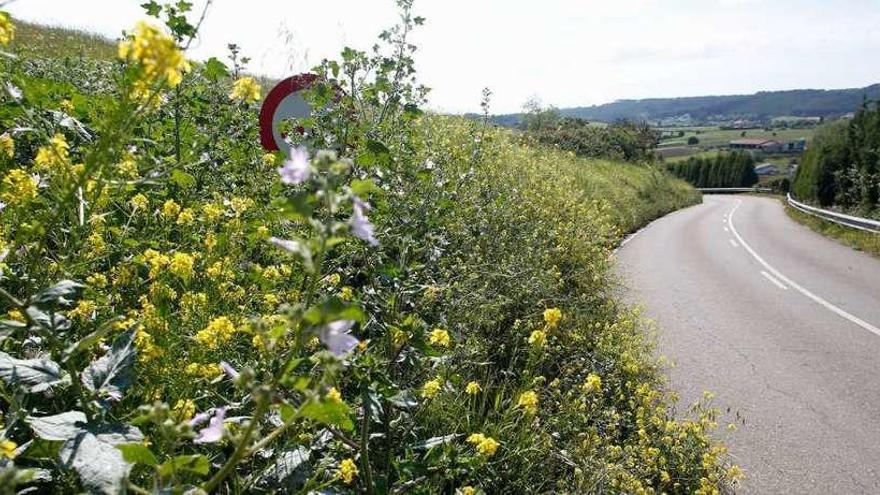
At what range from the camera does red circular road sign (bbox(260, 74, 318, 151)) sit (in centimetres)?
490

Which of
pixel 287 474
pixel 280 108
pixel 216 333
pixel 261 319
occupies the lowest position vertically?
pixel 287 474

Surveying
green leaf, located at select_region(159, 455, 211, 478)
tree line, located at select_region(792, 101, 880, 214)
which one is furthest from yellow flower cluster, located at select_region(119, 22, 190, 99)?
tree line, located at select_region(792, 101, 880, 214)

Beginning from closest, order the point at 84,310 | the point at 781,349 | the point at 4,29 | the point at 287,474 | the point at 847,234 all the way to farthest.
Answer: the point at 4,29 < the point at 287,474 < the point at 84,310 < the point at 781,349 < the point at 847,234

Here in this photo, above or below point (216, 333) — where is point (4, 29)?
above

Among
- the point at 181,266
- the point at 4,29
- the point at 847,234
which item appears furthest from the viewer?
the point at 847,234

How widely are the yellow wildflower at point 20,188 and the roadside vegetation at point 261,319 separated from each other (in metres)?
0.01

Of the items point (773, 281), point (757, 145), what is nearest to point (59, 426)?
point (773, 281)

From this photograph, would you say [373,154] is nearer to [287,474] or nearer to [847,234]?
[287,474]

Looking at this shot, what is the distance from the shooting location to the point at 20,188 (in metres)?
2.37

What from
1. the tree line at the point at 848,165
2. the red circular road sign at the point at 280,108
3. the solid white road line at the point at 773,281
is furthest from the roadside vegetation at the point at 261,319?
the tree line at the point at 848,165

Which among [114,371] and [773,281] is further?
[773,281]

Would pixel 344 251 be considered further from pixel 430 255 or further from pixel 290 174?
pixel 290 174

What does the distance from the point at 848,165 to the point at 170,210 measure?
2634 cm

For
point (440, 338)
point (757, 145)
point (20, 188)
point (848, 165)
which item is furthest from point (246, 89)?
point (757, 145)
